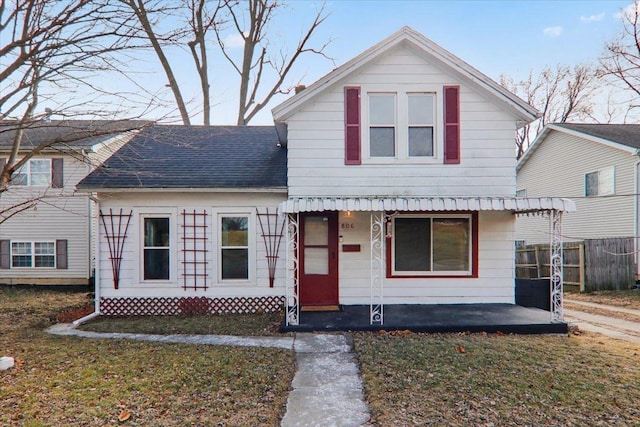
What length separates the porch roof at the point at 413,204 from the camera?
7.34 metres

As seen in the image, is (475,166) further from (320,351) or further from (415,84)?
(320,351)

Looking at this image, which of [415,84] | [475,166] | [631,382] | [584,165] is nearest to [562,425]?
[631,382]

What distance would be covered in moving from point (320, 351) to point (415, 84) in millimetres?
6310

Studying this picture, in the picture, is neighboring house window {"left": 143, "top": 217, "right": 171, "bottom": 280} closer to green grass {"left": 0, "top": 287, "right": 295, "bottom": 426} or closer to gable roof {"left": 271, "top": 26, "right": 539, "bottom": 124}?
green grass {"left": 0, "top": 287, "right": 295, "bottom": 426}

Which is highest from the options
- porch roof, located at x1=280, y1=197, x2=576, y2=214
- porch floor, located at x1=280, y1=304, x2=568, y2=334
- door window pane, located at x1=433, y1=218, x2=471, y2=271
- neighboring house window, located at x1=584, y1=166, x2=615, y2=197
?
neighboring house window, located at x1=584, y1=166, x2=615, y2=197

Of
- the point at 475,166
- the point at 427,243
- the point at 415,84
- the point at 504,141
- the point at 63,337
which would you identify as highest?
the point at 415,84

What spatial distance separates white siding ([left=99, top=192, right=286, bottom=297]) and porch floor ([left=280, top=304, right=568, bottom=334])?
1.59m

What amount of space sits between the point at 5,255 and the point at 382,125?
15277mm

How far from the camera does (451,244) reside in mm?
9156

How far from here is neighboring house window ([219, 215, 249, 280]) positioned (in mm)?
9273

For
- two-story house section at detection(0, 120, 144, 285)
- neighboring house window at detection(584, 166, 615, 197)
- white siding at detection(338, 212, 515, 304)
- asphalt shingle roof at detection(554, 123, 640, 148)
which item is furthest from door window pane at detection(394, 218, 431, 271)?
two-story house section at detection(0, 120, 144, 285)

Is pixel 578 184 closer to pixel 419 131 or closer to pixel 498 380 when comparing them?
pixel 419 131

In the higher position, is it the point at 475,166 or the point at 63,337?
the point at 475,166

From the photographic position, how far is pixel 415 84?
8922 mm
